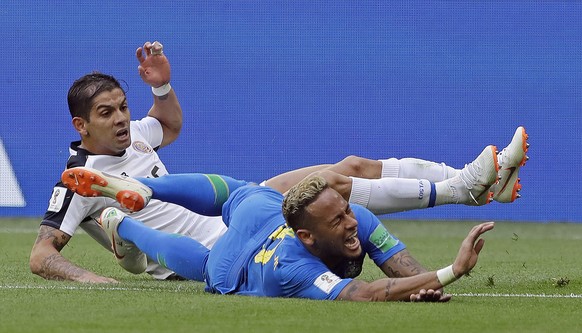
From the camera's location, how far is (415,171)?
7.02 m

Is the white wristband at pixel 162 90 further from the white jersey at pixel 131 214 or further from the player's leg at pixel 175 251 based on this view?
the player's leg at pixel 175 251

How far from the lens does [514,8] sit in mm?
10961

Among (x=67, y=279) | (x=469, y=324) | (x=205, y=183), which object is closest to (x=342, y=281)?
(x=469, y=324)

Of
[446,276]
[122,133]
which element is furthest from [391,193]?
[122,133]

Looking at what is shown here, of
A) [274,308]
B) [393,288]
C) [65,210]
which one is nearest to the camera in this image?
[274,308]

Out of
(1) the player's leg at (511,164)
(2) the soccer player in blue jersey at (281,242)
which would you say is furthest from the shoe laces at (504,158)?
(2) the soccer player in blue jersey at (281,242)

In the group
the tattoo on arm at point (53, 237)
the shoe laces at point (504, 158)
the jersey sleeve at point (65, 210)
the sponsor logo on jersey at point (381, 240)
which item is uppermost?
the shoe laces at point (504, 158)

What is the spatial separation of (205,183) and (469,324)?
6.35 feet

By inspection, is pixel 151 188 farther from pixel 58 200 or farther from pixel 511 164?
pixel 511 164

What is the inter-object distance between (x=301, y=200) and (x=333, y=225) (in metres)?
0.18

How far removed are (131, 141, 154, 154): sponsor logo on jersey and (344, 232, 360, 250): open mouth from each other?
2.23m

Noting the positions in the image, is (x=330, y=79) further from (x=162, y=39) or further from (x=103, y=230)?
(x=103, y=230)

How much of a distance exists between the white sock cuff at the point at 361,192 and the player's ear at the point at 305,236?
3.66ft

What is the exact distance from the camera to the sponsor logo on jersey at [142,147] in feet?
23.8
